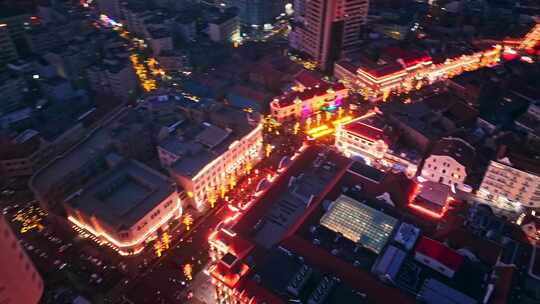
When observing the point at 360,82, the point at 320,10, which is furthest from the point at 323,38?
the point at 360,82

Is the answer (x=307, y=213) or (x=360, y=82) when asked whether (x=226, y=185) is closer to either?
(x=307, y=213)

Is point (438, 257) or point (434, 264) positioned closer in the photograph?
point (438, 257)

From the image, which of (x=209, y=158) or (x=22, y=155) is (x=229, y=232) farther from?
(x=22, y=155)

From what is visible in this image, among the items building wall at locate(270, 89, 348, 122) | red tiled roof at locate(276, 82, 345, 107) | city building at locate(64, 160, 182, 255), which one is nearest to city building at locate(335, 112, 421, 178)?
building wall at locate(270, 89, 348, 122)

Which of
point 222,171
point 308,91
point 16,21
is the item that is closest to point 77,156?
point 222,171

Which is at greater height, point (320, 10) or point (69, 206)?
point (320, 10)

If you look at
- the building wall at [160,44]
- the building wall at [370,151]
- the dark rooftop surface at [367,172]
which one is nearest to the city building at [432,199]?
the building wall at [370,151]

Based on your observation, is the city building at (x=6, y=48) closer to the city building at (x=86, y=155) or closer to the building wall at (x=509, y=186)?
the city building at (x=86, y=155)
